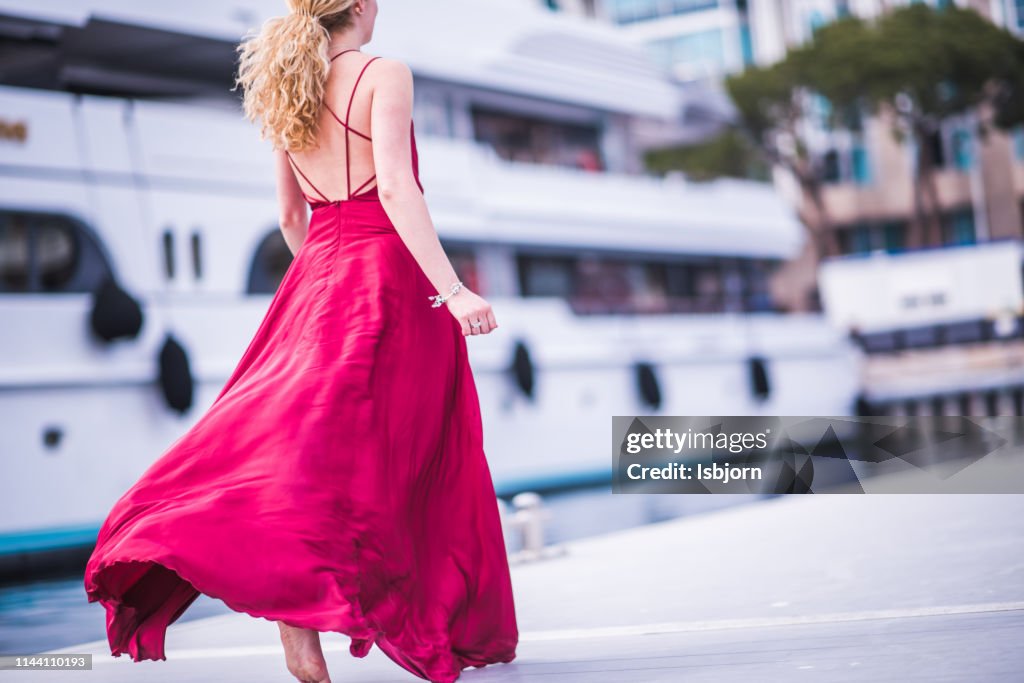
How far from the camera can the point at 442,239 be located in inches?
619

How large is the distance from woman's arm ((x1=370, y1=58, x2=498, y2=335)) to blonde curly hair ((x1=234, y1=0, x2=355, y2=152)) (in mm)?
150

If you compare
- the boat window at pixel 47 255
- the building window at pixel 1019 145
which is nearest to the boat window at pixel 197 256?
the boat window at pixel 47 255

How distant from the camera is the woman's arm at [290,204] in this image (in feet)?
10.6

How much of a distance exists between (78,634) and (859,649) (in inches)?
170

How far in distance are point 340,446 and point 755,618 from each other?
4.68 ft

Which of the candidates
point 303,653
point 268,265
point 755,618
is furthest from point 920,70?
point 303,653

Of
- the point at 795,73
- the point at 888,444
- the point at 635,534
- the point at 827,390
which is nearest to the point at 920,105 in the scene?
the point at 795,73

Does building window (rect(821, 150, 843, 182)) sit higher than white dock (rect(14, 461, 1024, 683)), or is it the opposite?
building window (rect(821, 150, 843, 182))

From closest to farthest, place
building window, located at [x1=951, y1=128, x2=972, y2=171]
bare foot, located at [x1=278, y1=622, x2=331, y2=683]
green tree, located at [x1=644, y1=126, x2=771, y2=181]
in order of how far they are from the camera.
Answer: bare foot, located at [x1=278, y1=622, x2=331, y2=683]
green tree, located at [x1=644, y1=126, x2=771, y2=181]
building window, located at [x1=951, y1=128, x2=972, y2=171]

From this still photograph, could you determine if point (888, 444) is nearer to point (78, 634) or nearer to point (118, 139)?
point (118, 139)

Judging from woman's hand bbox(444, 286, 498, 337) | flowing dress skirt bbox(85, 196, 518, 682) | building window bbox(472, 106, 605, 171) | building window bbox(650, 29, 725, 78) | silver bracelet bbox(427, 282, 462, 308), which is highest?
building window bbox(650, 29, 725, 78)

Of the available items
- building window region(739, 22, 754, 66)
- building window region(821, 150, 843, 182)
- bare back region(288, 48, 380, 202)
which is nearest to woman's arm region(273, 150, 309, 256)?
bare back region(288, 48, 380, 202)

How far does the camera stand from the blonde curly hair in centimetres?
296

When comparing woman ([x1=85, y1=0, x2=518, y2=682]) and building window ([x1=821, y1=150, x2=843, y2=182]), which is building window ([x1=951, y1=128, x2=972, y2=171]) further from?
woman ([x1=85, y1=0, x2=518, y2=682])
